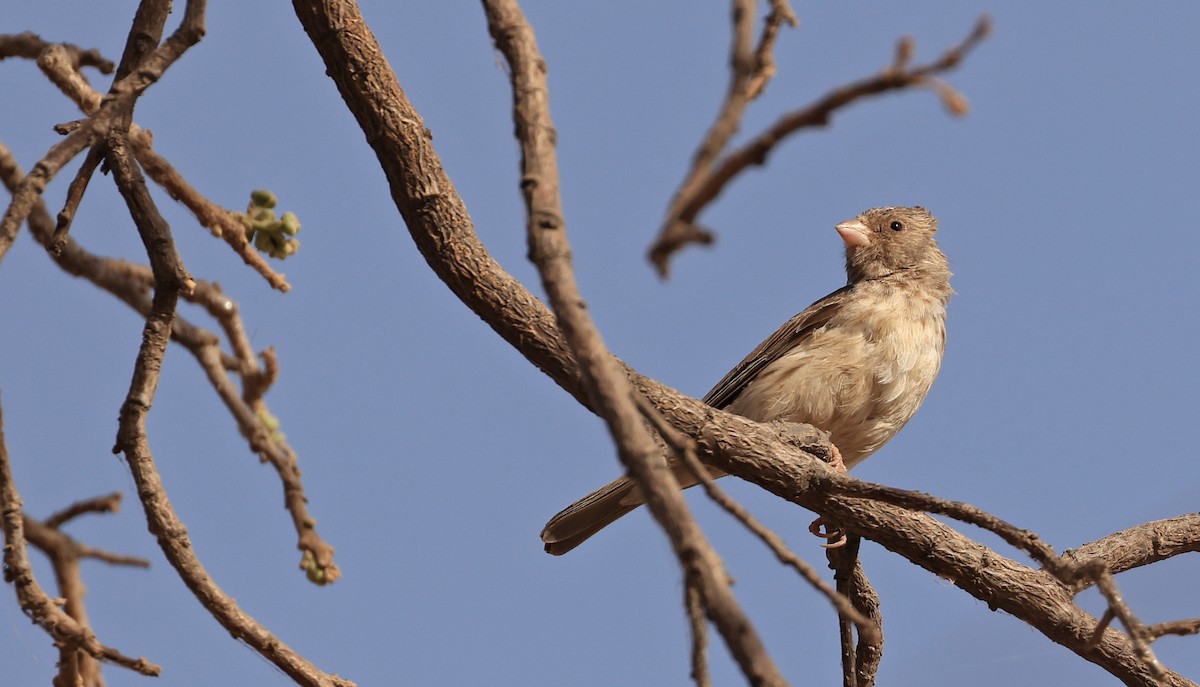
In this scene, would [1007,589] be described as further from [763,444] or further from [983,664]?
[983,664]

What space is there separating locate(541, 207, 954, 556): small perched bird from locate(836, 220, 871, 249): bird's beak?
359 mm

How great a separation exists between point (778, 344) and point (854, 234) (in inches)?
33.9

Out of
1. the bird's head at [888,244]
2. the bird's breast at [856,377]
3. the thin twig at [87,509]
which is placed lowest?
the thin twig at [87,509]

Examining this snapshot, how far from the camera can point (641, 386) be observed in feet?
11.8

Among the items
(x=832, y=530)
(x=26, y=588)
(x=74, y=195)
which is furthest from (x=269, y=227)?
(x=832, y=530)

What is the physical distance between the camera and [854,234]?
5.95m

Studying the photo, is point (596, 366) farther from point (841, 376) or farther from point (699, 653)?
point (841, 376)

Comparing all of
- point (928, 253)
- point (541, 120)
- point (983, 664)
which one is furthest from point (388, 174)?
point (983, 664)

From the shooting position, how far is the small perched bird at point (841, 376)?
4941 mm

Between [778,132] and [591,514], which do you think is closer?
[778,132]

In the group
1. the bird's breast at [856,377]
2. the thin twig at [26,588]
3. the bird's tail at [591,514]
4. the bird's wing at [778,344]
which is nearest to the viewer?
the thin twig at [26,588]

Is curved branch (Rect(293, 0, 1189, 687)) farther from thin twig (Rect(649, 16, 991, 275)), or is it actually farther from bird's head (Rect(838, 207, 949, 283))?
bird's head (Rect(838, 207, 949, 283))

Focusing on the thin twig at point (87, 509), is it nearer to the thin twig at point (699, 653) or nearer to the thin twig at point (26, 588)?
the thin twig at point (26, 588)

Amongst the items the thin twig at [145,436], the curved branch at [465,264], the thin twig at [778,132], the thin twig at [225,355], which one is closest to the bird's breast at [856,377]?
the curved branch at [465,264]
